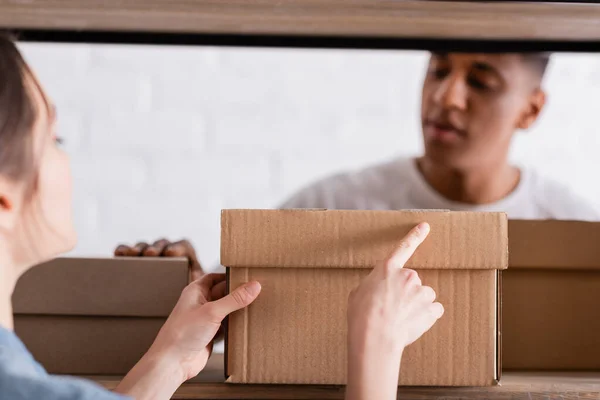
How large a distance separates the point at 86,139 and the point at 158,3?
84 centimetres

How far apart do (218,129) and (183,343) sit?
88 centimetres

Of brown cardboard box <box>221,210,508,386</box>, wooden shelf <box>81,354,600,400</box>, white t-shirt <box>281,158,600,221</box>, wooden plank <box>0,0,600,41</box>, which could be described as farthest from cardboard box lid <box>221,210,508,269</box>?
white t-shirt <box>281,158,600,221</box>

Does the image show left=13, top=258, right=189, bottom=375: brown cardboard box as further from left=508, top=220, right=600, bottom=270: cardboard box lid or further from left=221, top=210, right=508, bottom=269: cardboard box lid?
left=508, top=220, right=600, bottom=270: cardboard box lid

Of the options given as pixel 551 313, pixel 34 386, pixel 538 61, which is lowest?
pixel 34 386

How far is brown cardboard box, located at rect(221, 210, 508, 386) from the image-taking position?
60 cm

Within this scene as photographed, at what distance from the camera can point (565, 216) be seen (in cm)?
141

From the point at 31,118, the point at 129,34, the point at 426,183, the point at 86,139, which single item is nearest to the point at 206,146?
the point at 86,139

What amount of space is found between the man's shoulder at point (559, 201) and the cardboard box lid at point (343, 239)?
0.87 m

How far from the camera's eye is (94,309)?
29.0 inches

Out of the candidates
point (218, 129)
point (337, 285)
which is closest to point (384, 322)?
point (337, 285)

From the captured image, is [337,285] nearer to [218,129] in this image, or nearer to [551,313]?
[551,313]

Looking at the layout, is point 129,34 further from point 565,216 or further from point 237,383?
point 565,216

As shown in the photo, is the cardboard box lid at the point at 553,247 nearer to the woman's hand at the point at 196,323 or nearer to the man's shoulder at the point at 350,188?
the woman's hand at the point at 196,323

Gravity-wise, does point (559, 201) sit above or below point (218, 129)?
below
